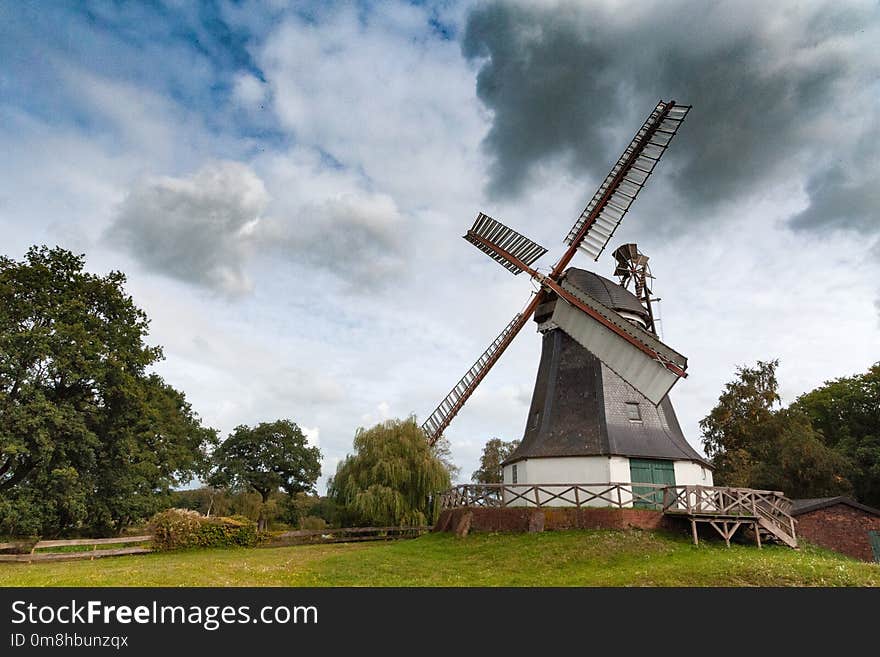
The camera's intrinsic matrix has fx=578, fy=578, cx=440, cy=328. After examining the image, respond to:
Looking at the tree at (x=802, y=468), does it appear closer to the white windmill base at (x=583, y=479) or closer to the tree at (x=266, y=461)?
the white windmill base at (x=583, y=479)

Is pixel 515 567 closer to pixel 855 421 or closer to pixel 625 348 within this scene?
pixel 625 348

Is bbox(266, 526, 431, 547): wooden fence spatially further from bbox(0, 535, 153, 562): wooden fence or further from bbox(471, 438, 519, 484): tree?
bbox(471, 438, 519, 484): tree

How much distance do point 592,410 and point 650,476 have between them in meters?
3.09

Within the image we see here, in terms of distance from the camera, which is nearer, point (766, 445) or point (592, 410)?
point (592, 410)

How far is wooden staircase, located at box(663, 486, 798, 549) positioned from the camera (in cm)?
1773

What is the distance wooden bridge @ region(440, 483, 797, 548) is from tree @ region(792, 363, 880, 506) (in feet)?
60.3

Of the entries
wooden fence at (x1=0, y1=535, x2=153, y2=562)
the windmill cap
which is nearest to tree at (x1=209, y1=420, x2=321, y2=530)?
wooden fence at (x1=0, y1=535, x2=153, y2=562)

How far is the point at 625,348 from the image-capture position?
2169cm

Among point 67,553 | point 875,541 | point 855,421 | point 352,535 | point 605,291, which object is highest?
point 605,291

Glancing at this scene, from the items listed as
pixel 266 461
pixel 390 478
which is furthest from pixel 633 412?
pixel 266 461

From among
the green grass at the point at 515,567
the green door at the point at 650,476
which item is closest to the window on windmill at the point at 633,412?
the green door at the point at 650,476

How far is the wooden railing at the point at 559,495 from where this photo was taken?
19453 millimetres

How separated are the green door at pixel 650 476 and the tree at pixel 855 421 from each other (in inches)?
729
